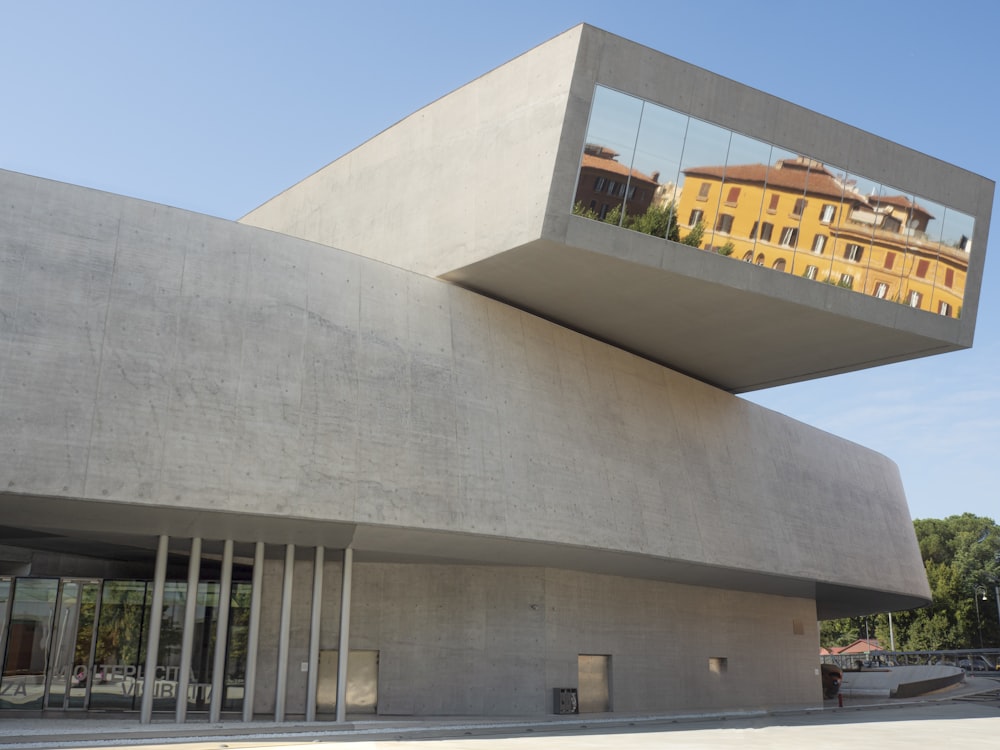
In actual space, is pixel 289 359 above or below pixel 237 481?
above

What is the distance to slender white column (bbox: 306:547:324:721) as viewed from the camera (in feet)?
62.5

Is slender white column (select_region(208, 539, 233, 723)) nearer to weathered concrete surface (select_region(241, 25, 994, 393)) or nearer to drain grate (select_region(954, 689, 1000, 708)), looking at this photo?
weathered concrete surface (select_region(241, 25, 994, 393))

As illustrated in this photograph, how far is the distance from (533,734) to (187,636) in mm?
7279

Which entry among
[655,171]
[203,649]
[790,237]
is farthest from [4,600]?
[790,237]

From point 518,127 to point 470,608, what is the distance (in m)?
11.9

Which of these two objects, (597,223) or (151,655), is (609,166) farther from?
(151,655)

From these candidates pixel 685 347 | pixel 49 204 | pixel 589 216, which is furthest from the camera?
pixel 685 347

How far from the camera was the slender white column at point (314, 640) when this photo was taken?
1905 cm

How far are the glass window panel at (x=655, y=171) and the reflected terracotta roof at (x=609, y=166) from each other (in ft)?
0.07

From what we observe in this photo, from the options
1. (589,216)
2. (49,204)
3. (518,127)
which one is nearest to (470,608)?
(589,216)

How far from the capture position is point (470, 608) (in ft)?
75.8

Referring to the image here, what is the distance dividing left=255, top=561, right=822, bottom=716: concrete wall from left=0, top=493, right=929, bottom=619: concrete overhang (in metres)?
0.59

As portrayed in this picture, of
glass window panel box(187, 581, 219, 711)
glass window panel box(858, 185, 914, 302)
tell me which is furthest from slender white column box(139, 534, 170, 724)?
glass window panel box(858, 185, 914, 302)

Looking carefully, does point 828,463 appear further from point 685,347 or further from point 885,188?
point 885,188
